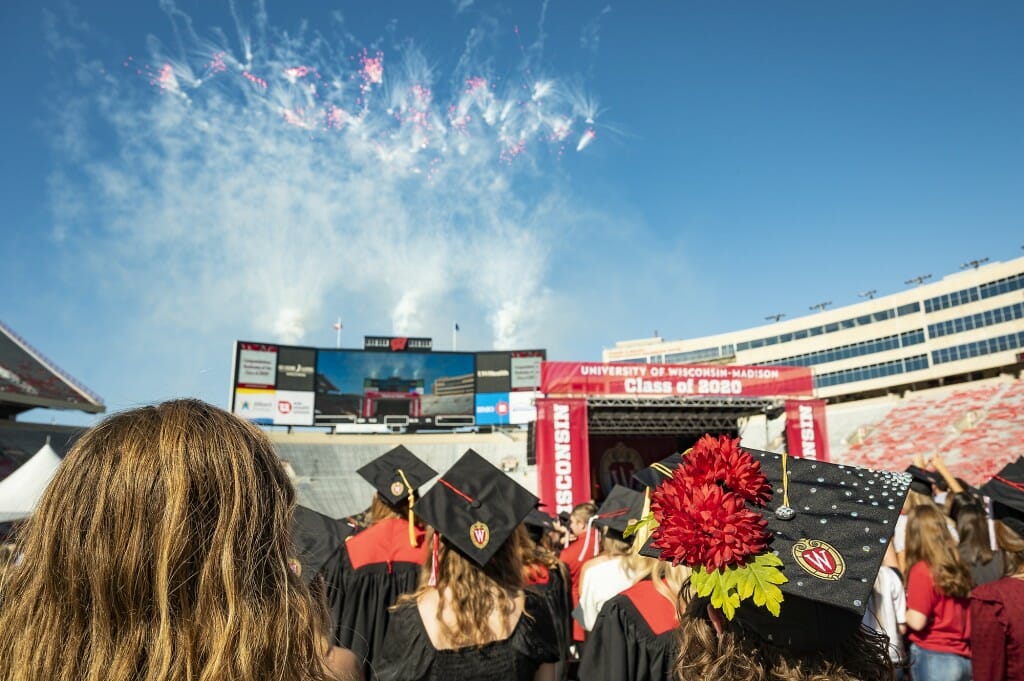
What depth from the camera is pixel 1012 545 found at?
9.80 ft

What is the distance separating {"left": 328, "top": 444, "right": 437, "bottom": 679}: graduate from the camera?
417 cm

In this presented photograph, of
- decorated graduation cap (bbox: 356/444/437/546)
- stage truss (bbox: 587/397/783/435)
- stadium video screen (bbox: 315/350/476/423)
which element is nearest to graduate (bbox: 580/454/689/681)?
decorated graduation cap (bbox: 356/444/437/546)

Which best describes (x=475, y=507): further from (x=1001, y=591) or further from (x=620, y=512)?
(x=1001, y=591)

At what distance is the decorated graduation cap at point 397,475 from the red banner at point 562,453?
11.6m

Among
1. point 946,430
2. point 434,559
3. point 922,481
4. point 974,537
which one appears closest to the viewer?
point 434,559

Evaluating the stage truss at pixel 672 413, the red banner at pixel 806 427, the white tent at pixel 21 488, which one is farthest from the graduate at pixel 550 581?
the red banner at pixel 806 427

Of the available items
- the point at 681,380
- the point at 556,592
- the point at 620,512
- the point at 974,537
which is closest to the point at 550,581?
the point at 556,592

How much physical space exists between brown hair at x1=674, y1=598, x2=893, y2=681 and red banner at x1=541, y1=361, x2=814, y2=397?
53.4 ft

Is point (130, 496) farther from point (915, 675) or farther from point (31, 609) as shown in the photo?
point (915, 675)

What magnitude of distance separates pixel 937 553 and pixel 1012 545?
1.46 ft

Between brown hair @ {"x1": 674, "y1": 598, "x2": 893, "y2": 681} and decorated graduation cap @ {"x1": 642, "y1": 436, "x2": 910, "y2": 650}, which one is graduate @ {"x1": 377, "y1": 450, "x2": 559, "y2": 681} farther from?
decorated graduation cap @ {"x1": 642, "y1": 436, "x2": 910, "y2": 650}

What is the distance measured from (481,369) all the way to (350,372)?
671 cm

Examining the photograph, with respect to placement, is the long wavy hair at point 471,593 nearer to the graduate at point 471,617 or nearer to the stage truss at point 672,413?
the graduate at point 471,617

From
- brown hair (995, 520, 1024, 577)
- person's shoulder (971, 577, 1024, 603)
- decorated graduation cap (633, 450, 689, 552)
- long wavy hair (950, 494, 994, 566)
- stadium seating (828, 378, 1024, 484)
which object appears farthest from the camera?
stadium seating (828, 378, 1024, 484)
